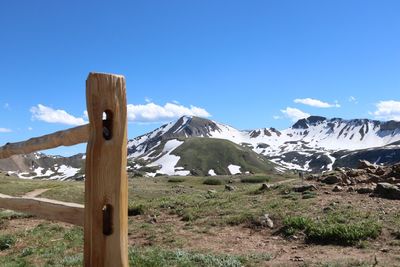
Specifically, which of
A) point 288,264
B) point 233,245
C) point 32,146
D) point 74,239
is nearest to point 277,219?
point 233,245

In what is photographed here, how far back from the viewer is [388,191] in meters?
16.8

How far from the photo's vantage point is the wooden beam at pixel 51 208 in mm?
4542

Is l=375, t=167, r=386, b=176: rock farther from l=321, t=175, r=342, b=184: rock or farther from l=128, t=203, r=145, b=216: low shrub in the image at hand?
l=128, t=203, r=145, b=216: low shrub

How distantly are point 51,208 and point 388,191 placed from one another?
574 inches

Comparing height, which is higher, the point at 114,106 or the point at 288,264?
the point at 114,106

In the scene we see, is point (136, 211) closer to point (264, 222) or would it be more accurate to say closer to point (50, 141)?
point (264, 222)

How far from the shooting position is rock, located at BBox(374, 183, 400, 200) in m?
16.5

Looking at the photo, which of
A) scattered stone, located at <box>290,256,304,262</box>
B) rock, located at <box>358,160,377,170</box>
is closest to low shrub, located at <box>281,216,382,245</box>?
scattered stone, located at <box>290,256,304,262</box>

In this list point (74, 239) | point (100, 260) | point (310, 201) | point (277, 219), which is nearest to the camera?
point (100, 260)

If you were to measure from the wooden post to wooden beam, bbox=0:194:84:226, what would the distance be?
12.3 inches

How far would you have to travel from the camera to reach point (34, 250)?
38.7 feet

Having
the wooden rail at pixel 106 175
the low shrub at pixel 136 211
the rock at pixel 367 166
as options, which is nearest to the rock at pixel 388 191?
the rock at pixel 367 166

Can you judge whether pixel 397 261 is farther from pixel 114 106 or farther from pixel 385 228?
pixel 114 106

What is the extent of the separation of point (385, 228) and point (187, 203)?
8.33 meters
